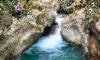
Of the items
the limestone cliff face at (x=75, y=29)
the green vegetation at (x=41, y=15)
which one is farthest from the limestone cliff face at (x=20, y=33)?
the limestone cliff face at (x=75, y=29)

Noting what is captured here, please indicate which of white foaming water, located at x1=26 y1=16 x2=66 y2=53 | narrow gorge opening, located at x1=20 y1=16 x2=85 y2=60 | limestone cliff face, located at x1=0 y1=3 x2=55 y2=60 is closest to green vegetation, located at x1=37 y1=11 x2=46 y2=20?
limestone cliff face, located at x1=0 y1=3 x2=55 y2=60

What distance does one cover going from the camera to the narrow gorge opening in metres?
11.7

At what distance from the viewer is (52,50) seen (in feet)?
40.4

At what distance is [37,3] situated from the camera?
1422cm

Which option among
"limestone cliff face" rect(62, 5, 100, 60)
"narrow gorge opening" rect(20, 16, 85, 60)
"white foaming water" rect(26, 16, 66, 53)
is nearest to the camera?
"limestone cliff face" rect(62, 5, 100, 60)

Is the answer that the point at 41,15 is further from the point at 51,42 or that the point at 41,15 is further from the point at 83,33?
the point at 83,33

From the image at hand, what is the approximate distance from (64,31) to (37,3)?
2.39 m

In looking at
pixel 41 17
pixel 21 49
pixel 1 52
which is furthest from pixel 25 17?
pixel 1 52

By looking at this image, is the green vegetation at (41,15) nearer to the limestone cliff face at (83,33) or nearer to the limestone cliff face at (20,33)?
the limestone cliff face at (20,33)

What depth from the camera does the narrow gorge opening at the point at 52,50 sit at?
11.7 meters

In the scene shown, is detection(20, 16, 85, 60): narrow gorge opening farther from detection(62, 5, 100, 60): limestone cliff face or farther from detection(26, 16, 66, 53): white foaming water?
detection(62, 5, 100, 60): limestone cliff face

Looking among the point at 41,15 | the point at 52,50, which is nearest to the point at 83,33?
the point at 52,50

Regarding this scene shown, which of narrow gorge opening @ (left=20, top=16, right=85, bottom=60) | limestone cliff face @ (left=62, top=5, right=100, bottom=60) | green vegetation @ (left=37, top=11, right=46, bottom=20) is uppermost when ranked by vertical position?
green vegetation @ (left=37, top=11, right=46, bottom=20)

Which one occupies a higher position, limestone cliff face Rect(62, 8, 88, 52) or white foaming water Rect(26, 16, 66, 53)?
limestone cliff face Rect(62, 8, 88, 52)
